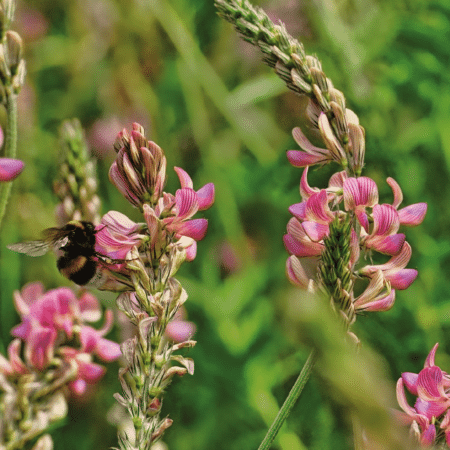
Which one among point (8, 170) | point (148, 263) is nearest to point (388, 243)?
point (148, 263)

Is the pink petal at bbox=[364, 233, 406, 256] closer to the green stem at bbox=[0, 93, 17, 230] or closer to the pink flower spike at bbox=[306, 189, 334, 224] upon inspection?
the pink flower spike at bbox=[306, 189, 334, 224]

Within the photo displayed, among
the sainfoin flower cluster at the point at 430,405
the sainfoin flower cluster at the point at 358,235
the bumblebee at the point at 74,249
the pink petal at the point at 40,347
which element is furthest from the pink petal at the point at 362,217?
the pink petal at the point at 40,347

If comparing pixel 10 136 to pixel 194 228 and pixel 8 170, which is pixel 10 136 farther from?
pixel 194 228

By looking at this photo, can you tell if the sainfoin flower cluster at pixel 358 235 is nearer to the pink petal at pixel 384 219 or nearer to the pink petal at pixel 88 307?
the pink petal at pixel 384 219

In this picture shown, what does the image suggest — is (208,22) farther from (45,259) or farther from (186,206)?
(186,206)

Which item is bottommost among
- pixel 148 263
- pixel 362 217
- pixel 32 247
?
pixel 32 247

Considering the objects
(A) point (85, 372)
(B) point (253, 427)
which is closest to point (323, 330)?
(A) point (85, 372)
